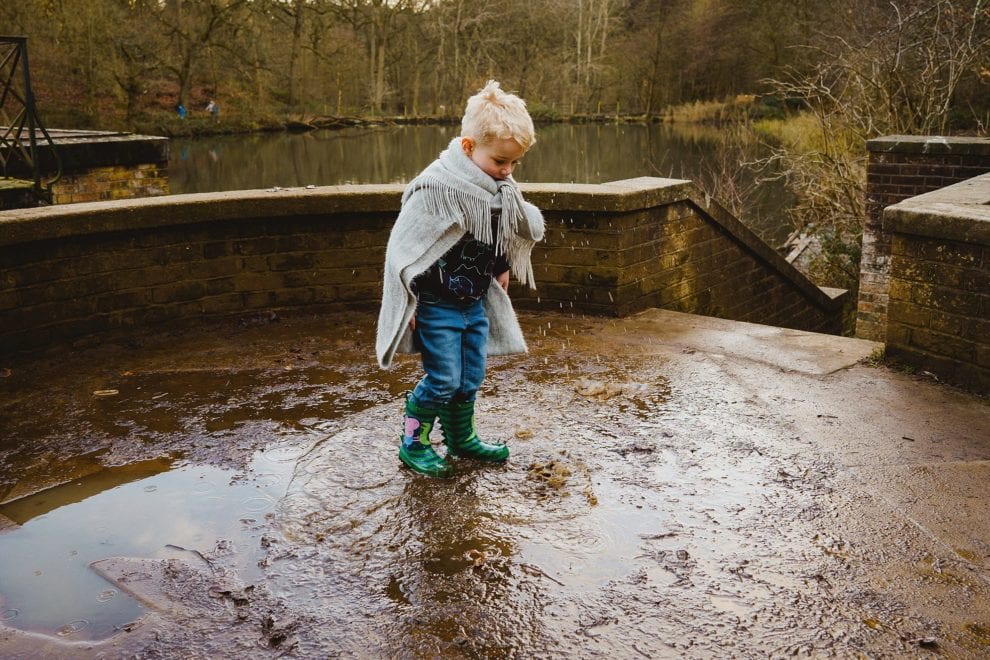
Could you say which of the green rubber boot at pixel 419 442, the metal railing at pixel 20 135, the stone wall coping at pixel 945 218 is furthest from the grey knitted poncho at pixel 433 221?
the metal railing at pixel 20 135

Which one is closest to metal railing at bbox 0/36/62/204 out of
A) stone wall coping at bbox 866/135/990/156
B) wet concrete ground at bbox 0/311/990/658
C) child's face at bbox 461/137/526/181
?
wet concrete ground at bbox 0/311/990/658

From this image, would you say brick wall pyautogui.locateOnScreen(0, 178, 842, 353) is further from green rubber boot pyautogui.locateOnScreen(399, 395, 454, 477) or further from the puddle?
green rubber boot pyautogui.locateOnScreen(399, 395, 454, 477)

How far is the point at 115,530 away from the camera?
10.8 ft

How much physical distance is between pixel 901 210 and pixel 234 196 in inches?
171

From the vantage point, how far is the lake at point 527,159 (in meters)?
22.8

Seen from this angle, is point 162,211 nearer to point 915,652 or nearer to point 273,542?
point 273,542

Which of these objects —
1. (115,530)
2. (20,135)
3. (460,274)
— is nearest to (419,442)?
(460,274)

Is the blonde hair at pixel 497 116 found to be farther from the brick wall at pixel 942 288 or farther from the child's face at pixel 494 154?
the brick wall at pixel 942 288

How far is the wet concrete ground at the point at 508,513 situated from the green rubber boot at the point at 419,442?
71 millimetres

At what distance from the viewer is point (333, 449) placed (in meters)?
4.00

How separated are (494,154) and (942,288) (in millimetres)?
2950

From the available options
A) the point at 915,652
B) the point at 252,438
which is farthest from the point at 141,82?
the point at 915,652

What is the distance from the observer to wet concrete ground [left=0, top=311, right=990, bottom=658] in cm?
264

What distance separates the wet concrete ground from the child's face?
1.30 metres
